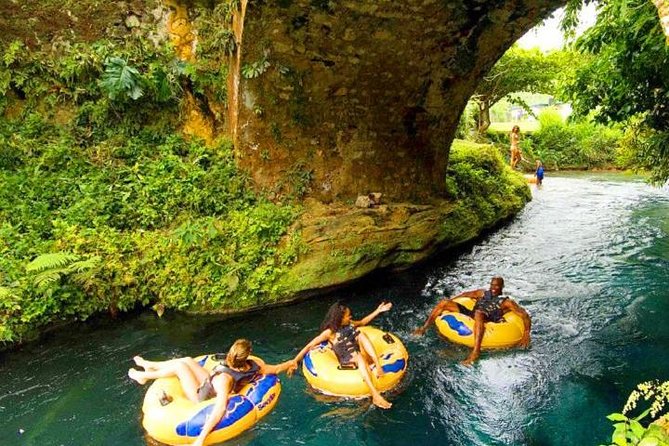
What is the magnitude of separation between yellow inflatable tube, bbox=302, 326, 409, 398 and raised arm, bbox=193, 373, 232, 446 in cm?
102

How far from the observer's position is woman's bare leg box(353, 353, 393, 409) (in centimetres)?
460

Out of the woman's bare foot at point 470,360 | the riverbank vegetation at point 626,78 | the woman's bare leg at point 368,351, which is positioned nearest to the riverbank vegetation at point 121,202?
the woman's bare leg at point 368,351

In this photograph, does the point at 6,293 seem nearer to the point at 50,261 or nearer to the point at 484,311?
the point at 50,261

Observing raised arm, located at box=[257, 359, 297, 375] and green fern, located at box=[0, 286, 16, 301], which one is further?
green fern, located at box=[0, 286, 16, 301]

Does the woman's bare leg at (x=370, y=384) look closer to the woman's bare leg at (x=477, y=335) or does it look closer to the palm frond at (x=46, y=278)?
the woman's bare leg at (x=477, y=335)

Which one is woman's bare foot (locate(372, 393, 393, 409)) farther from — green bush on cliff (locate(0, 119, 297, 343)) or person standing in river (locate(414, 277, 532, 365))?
green bush on cliff (locate(0, 119, 297, 343))

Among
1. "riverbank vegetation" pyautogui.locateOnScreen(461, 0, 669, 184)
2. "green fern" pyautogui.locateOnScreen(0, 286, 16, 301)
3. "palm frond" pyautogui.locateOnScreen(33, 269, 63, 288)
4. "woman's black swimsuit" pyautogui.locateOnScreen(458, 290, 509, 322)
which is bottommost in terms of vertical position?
"woman's black swimsuit" pyautogui.locateOnScreen(458, 290, 509, 322)

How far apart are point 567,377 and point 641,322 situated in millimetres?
2002

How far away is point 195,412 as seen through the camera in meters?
4.10

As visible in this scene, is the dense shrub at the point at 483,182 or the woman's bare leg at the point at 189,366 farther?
the dense shrub at the point at 483,182

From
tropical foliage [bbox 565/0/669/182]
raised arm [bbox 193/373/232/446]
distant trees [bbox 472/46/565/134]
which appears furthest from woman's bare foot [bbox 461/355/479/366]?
distant trees [bbox 472/46/565/134]

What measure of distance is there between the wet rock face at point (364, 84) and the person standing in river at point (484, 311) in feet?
11.3

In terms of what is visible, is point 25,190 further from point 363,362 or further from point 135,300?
point 363,362

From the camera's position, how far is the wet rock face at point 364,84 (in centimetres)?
637
